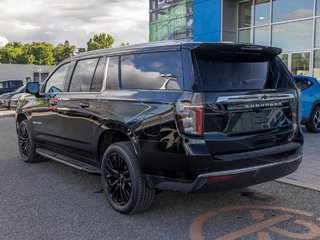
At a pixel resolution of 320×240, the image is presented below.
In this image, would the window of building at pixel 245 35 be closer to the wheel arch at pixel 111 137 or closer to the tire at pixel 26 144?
the tire at pixel 26 144

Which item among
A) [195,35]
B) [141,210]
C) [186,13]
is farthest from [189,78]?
[186,13]

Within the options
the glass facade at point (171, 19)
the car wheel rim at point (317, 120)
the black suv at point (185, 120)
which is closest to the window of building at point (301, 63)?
the car wheel rim at point (317, 120)

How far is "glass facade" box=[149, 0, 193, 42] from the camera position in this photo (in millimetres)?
21578

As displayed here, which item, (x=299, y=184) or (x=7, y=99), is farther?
(x=7, y=99)

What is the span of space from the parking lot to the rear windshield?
1405 mm

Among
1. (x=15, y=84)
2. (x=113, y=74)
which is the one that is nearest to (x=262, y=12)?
(x=113, y=74)

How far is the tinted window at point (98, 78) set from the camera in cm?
495

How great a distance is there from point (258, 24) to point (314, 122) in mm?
9056

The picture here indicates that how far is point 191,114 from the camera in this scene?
11.8 feet

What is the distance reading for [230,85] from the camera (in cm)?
394

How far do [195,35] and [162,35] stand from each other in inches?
147

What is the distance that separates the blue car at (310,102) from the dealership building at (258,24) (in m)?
5.13

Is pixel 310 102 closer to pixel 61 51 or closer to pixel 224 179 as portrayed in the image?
pixel 224 179

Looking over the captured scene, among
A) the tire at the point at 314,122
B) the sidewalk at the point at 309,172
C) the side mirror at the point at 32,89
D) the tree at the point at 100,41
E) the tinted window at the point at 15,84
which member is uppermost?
the tree at the point at 100,41
